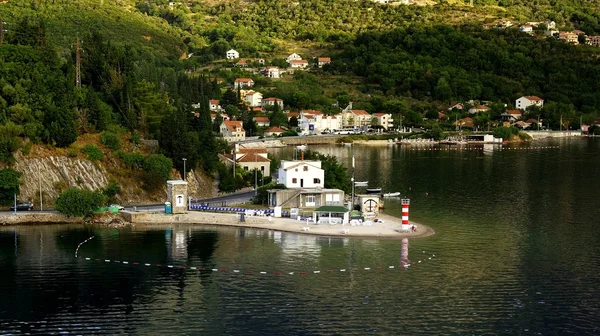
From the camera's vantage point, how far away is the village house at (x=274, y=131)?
97.6m

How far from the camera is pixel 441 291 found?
1219 inches

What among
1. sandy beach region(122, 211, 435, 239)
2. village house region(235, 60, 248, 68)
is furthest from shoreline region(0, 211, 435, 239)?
village house region(235, 60, 248, 68)

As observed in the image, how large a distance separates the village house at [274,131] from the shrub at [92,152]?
164 ft

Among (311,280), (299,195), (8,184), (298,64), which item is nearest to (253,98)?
A: (298,64)

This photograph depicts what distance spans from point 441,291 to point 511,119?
8702 centimetres

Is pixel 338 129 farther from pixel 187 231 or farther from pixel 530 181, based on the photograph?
pixel 187 231

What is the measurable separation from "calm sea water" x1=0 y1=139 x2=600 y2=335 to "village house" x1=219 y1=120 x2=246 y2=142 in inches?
1710

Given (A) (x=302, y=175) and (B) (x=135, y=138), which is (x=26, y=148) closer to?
(B) (x=135, y=138)

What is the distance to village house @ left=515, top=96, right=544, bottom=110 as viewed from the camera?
119625 millimetres

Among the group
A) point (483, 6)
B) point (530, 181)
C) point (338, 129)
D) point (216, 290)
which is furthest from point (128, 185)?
point (483, 6)

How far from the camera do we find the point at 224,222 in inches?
1673

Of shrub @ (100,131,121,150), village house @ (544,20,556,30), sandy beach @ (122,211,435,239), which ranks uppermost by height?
village house @ (544,20,556,30)

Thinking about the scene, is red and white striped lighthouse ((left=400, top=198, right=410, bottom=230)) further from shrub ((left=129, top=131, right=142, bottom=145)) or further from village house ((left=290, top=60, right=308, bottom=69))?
village house ((left=290, top=60, right=308, bottom=69))

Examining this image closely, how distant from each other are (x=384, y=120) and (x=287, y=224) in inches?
2690
